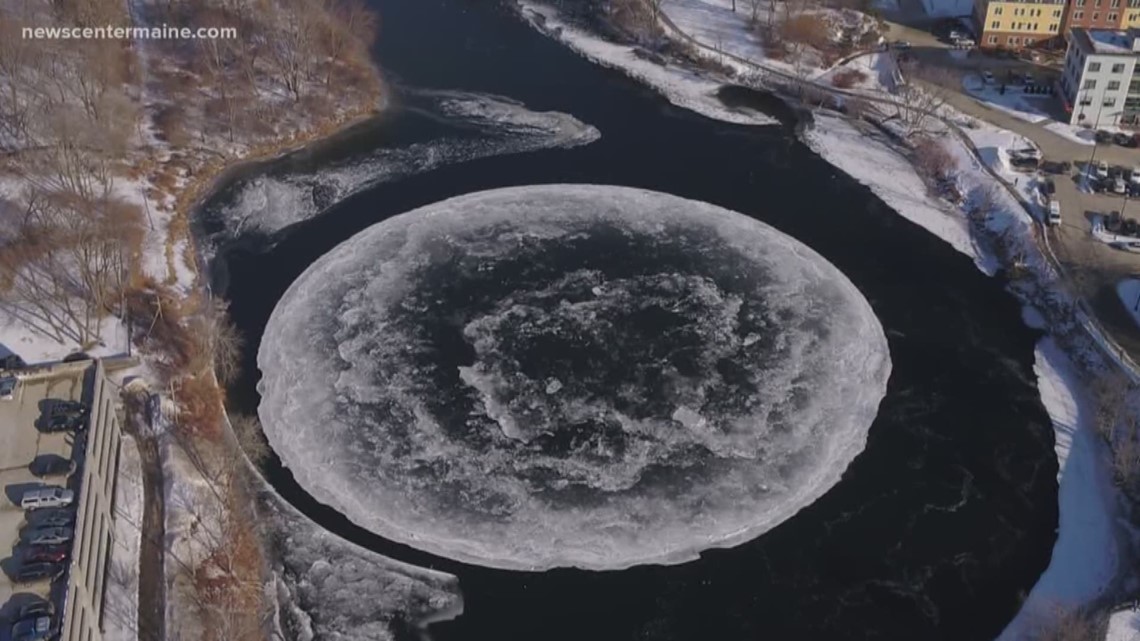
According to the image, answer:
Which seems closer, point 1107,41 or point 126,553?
point 126,553

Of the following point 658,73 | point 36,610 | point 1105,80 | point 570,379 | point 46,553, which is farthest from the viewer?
point 658,73

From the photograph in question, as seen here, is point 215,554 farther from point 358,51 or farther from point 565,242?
point 358,51

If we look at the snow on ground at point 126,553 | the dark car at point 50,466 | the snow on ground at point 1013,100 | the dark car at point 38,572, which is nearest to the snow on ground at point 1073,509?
the snow on ground at point 1013,100

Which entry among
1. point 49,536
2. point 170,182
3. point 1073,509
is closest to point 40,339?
point 170,182

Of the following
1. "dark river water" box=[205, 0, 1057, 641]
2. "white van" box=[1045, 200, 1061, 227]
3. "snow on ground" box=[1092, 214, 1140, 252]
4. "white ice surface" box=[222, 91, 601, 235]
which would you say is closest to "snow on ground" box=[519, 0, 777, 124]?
"dark river water" box=[205, 0, 1057, 641]

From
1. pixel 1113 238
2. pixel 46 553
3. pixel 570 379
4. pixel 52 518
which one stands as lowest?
pixel 46 553

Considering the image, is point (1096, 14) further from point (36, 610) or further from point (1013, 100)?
point (36, 610)

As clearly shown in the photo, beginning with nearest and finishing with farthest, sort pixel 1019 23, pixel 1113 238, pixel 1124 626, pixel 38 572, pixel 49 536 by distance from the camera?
pixel 38 572 < pixel 49 536 < pixel 1124 626 < pixel 1113 238 < pixel 1019 23

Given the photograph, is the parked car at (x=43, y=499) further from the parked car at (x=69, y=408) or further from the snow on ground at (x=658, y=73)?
the snow on ground at (x=658, y=73)
